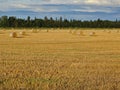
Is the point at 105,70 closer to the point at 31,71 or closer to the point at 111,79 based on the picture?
the point at 111,79

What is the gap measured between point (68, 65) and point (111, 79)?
133 inches

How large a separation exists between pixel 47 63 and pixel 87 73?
9.47ft

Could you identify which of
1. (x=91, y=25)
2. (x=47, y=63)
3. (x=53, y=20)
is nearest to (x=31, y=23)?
(x=53, y=20)

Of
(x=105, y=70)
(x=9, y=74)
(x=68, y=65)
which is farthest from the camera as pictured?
(x=68, y=65)

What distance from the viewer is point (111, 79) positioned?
11258 millimetres

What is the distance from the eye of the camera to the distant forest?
97.1 meters

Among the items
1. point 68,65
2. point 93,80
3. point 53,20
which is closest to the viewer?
point 93,80

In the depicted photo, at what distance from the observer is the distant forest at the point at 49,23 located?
318 feet

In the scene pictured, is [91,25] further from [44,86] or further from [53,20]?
[44,86]

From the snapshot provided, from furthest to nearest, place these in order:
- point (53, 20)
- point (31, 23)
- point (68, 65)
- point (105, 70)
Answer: point (53, 20) < point (31, 23) < point (68, 65) < point (105, 70)

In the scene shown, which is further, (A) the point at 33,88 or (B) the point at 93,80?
(B) the point at 93,80

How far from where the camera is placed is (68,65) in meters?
14.4

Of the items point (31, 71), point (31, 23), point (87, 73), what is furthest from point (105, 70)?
point (31, 23)

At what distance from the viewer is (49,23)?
347 ft
